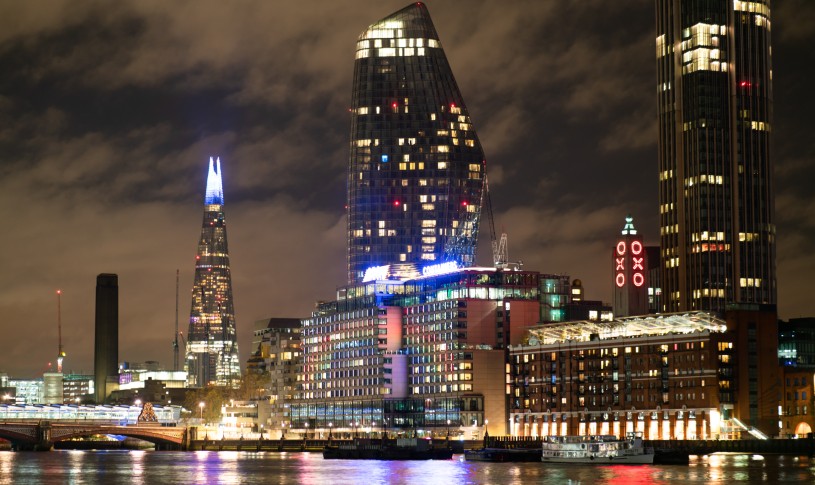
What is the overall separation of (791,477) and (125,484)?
289 ft

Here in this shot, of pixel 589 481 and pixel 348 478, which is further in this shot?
pixel 348 478

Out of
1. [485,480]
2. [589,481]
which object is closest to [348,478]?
[485,480]

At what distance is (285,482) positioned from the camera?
192 m

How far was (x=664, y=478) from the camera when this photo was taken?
186 meters

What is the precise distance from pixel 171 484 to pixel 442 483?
36.1 m

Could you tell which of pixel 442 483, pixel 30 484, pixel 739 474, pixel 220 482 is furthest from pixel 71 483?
pixel 739 474

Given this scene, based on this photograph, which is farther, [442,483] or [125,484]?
[125,484]

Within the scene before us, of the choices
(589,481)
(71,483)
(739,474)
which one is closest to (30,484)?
(71,483)

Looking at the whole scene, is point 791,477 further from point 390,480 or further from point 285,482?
point 285,482

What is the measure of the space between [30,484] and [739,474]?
311 ft

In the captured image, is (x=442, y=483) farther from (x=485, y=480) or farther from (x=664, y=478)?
(x=664, y=478)

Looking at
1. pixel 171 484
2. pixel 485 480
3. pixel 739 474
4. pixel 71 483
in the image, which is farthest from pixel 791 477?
pixel 71 483

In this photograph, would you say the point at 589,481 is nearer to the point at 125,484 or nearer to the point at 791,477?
the point at 791,477

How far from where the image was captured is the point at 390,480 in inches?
7584
